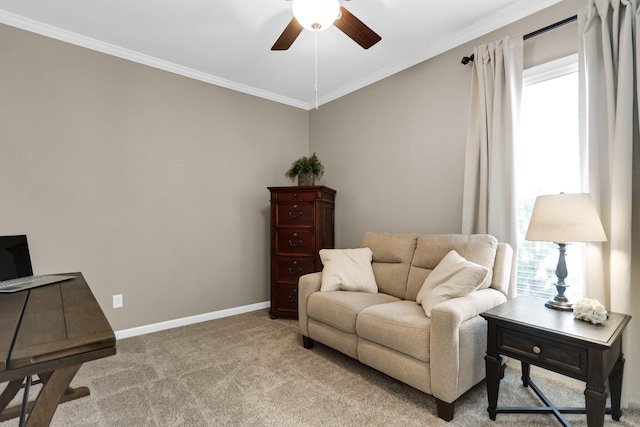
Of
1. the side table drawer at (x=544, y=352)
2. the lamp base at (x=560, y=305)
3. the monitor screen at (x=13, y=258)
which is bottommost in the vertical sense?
the side table drawer at (x=544, y=352)

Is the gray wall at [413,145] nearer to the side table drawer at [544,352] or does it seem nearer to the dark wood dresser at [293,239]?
the dark wood dresser at [293,239]

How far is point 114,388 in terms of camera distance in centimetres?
216

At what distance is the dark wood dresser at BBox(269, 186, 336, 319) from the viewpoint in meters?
3.60

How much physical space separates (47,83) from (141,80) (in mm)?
743

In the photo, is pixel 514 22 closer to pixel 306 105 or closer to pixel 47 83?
pixel 306 105

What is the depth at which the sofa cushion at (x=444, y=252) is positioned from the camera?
7.55ft

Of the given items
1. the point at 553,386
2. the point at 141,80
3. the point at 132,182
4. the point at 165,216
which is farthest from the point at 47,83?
the point at 553,386

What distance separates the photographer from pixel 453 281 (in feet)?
6.91

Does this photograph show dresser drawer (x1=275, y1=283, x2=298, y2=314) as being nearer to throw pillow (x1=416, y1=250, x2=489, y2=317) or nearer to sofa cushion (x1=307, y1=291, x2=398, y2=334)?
sofa cushion (x1=307, y1=291, x2=398, y2=334)

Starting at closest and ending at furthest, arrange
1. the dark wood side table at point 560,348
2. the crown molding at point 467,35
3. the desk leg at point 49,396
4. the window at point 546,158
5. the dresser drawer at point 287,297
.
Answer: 1. the desk leg at point 49,396
2. the dark wood side table at point 560,348
3. the window at point 546,158
4. the crown molding at point 467,35
5. the dresser drawer at point 287,297

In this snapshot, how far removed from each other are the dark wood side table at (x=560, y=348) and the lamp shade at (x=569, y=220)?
445 mm

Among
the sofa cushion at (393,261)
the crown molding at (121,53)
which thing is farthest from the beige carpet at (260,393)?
the crown molding at (121,53)

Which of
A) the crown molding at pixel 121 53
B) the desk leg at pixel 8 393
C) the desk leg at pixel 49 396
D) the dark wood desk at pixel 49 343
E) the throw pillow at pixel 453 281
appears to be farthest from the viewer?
the crown molding at pixel 121 53

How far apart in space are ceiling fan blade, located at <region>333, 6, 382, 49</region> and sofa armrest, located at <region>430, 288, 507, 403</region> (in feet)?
5.61
